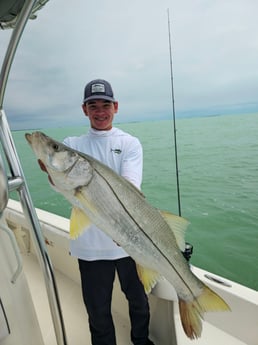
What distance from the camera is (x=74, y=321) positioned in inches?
84.9

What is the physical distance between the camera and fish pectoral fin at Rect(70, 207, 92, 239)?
968 mm

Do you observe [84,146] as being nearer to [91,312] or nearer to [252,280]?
[91,312]

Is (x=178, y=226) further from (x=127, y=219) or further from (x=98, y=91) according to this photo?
(x=98, y=91)

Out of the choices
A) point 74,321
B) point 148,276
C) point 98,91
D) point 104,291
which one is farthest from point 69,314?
point 98,91

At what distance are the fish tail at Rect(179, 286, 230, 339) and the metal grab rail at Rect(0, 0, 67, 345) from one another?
472 millimetres

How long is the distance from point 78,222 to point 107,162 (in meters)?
0.65

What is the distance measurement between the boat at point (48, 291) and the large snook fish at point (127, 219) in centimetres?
13

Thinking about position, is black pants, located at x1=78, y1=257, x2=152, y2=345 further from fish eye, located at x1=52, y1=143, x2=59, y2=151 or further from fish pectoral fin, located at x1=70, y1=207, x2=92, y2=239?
fish eye, located at x1=52, y1=143, x2=59, y2=151

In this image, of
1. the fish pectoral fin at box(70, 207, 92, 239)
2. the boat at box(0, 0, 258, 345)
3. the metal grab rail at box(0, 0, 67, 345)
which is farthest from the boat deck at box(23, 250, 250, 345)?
the fish pectoral fin at box(70, 207, 92, 239)

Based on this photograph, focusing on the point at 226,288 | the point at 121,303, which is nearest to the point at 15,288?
the point at 226,288

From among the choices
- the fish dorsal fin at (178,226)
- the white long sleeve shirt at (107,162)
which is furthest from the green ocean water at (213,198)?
the fish dorsal fin at (178,226)

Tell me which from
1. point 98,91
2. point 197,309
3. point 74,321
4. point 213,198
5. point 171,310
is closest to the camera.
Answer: point 197,309

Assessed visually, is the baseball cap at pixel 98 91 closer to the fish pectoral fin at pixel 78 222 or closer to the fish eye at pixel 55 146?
the fish eye at pixel 55 146

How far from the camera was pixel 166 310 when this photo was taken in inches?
71.8
